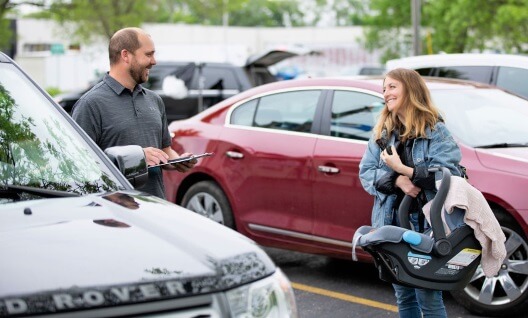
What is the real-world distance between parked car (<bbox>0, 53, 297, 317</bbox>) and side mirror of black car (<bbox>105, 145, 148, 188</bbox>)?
227 millimetres

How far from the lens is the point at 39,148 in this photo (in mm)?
3412

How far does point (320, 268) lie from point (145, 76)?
3034mm

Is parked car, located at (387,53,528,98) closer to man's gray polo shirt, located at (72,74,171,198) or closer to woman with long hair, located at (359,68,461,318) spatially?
woman with long hair, located at (359,68,461,318)

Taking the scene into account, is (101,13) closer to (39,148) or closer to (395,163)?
(395,163)

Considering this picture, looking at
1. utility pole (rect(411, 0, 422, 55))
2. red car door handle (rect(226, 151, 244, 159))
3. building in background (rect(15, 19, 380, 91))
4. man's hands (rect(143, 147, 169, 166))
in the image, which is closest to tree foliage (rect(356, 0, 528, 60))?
utility pole (rect(411, 0, 422, 55))

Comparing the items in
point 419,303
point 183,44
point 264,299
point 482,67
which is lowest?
point 419,303

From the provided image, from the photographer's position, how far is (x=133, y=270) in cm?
248

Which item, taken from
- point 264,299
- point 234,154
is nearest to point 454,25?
point 234,154

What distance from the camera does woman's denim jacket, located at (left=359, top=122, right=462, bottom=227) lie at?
15.1 ft

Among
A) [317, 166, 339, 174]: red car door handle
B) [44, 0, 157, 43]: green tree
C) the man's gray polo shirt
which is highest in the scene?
[44, 0, 157, 43]: green tree

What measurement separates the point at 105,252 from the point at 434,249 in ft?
7.23

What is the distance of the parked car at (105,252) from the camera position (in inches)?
94.0

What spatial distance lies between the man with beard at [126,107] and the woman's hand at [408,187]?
3.68 feet

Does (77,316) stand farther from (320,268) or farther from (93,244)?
(320,268)
